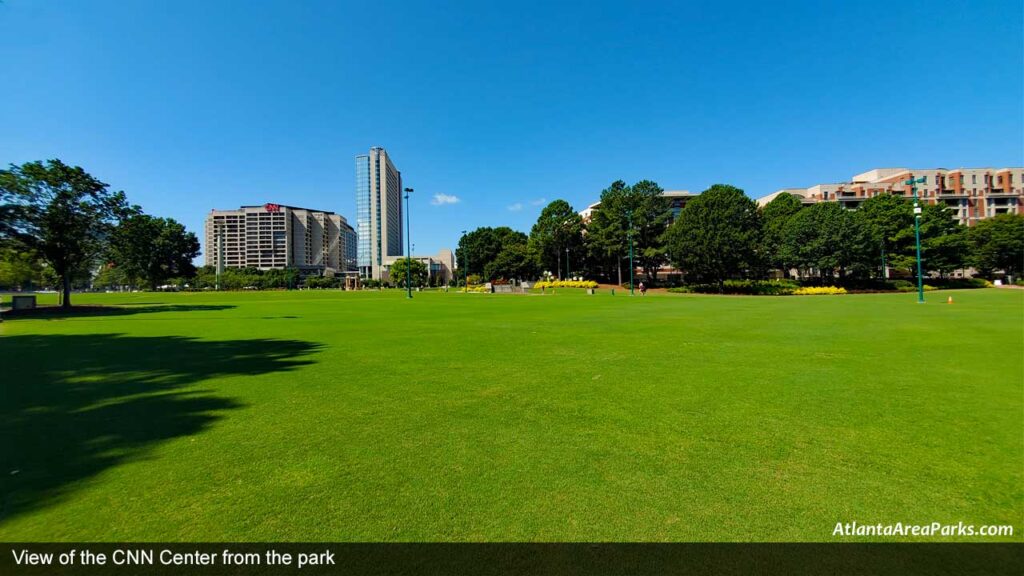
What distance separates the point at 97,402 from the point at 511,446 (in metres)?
6.07

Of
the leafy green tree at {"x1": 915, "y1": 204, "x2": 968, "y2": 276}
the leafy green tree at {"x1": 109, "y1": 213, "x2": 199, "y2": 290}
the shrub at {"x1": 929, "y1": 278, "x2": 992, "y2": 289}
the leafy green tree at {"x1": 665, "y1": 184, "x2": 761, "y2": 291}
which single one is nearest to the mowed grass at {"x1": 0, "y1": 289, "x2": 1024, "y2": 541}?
the leafy green tree at {"x1": 665, "y1": 184, "x2": 761, "y2": 291}

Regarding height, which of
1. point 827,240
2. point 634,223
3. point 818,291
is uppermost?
point 634,223

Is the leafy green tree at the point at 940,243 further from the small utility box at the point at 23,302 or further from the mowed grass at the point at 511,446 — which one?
the small utility box at the point at 23,302

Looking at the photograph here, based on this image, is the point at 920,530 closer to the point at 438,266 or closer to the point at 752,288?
the point at 752,288

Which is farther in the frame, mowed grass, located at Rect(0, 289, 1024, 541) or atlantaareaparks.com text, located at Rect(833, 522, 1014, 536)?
mowed grass, located at Rect(0, 289, 1024, 541)

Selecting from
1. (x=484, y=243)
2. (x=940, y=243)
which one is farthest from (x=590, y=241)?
(x=940, y=243)

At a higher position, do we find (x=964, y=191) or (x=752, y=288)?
(x=964, y=191)

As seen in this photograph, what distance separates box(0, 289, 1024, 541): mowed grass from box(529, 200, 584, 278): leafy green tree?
67.8 meters

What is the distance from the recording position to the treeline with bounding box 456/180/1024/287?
50.3m

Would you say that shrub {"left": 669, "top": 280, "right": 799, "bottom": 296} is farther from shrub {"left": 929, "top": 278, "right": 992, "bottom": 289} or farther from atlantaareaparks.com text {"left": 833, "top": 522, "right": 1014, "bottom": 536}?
atlantaareaparks.com text {"left": 833, "top": 522, "right": 1014, "bottom": 536}

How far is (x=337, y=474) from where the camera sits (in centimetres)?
377
